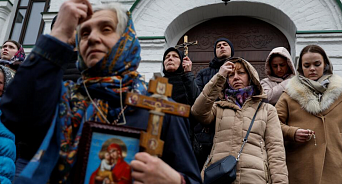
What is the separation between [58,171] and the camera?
4.59 ft

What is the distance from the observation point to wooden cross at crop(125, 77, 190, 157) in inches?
50.8

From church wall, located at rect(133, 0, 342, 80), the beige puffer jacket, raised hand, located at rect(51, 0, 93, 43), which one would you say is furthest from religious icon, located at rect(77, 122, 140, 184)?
church wall, located at rect(133, 0, 342, 80)

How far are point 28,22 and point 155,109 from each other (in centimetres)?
847

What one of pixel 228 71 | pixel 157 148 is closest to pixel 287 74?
pixel 228 71

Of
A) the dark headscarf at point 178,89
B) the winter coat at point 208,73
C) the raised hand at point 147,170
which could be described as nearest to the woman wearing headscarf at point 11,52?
the dark headscarf at point 178,89

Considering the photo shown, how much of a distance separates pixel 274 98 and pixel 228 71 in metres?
1.08

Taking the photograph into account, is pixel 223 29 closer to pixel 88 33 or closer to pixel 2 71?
pixel 2 71

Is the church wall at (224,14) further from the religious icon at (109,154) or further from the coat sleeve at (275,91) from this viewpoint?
the religious icon at (109,154)

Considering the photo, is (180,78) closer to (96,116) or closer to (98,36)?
(98,36)

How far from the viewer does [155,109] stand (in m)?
1.36

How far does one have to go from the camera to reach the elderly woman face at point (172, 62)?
12.5 feet

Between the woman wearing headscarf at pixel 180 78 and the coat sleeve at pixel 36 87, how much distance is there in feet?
6.98

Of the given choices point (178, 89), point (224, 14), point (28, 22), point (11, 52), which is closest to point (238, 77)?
point (178, 89)

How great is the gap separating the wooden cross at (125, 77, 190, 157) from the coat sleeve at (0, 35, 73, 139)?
1.09ft
